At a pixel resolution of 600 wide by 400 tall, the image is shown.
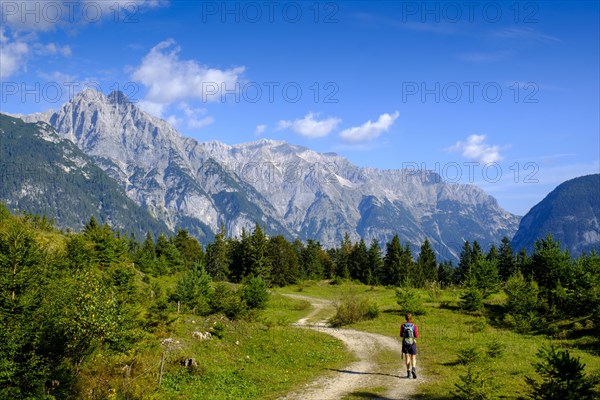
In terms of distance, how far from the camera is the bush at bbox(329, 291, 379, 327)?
44.3 m

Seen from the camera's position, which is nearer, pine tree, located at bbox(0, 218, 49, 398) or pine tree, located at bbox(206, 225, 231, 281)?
pine tree, located at bbox(0, 218, 49, 398)

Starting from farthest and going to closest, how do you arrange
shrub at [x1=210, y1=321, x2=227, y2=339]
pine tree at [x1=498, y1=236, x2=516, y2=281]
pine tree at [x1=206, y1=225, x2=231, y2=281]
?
pine tree at [x1=498, y1=236, x2=516, y2=281]
pine tree at [x1=206, y1=225, x2=231, y2=281]
shrub at [x1=210, y1=321, x2=227, y2=339]

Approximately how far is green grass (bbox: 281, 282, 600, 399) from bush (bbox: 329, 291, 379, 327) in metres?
0.97

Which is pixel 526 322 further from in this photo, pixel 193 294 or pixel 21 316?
pixel 21 316

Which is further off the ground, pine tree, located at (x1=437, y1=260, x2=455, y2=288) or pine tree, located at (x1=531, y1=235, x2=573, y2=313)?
pine tree, located at (x1=531, y1=235, x2=573, y2=313)

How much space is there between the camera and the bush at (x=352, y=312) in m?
44.3

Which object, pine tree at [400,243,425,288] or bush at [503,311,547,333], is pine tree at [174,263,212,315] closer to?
bush at [503,311,547,333]

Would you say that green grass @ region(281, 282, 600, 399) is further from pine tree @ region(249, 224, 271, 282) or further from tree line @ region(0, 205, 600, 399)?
pine tree @ region(249, 224, 271, 282)

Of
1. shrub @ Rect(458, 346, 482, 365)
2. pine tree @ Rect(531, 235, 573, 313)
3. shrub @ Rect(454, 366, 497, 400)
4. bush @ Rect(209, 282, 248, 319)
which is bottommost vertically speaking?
shrub @ Rect(458, 346, 482, 365)

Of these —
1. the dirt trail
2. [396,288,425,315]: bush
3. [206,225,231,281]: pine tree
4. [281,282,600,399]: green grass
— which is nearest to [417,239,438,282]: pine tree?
[206,225,231,281]: pine tree

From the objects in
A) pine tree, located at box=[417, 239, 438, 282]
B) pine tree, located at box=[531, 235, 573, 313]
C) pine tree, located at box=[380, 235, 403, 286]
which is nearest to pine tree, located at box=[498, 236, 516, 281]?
pine tree, located at box=[417, 239, 438, 282]

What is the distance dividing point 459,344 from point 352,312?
15.1 meters

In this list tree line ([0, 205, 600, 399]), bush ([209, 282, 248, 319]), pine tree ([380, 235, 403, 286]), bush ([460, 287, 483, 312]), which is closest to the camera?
tree line ([0, 205, 600, 399])

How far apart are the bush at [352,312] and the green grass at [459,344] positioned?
3.18 ft
